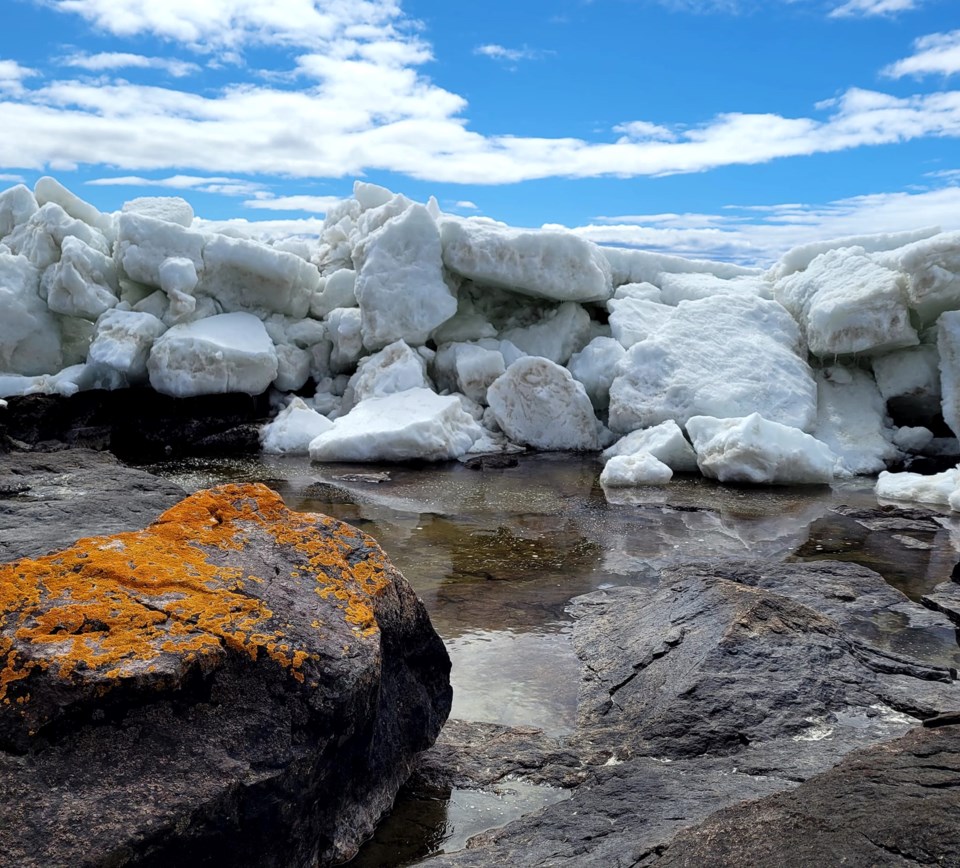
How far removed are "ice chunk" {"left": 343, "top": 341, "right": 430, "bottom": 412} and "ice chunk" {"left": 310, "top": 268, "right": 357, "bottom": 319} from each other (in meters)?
2.11

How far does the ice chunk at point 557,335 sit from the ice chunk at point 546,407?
149cm

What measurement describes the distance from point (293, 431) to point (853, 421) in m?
8.14

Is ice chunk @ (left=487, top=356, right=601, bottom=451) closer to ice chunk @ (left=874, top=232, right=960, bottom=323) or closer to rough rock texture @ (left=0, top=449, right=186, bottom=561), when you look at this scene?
Result: ice chunk @ (left=874, top=232, right=960, bottom=323)

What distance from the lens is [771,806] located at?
93.7 inches

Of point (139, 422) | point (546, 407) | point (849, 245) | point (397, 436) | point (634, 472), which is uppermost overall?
point (849, 245)

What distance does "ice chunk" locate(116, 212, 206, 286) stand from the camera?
15.1 m

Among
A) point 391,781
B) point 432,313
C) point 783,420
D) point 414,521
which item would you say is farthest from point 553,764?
point 432,313

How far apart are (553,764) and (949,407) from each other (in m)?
10.7

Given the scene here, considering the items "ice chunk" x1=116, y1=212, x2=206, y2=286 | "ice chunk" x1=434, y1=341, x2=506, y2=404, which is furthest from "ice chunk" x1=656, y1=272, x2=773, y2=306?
"ice chunk" x1=116, y1=212, x2=206, y2=286

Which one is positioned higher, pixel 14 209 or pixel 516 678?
pixel 14 209

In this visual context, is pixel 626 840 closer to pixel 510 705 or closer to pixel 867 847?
pixel 867 847

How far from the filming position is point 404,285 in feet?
48.9

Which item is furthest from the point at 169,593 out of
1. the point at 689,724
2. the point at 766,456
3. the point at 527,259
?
the point at 527,259

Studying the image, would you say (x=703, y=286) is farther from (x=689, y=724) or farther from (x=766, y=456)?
(x=689, y=724)
